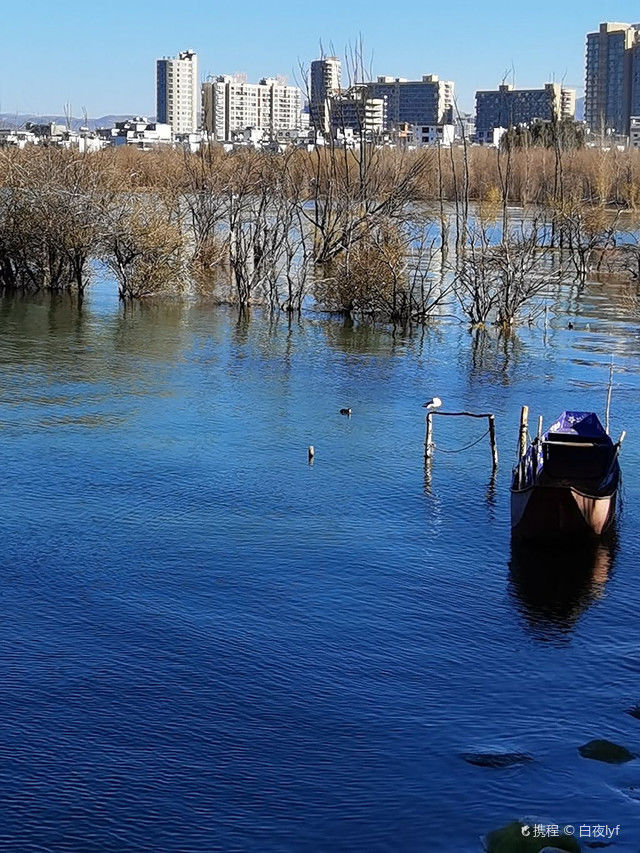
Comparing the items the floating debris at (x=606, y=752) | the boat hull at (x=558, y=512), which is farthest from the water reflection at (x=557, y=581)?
the floating debris at (x=606, y=752)

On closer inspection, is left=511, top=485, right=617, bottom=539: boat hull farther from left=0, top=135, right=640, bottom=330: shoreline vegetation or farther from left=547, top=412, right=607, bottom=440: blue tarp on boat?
left=0, top=135, right=640, bottom=330: shoreline vegetation

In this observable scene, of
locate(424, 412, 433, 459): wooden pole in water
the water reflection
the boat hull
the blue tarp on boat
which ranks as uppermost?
the blue tarp on boat

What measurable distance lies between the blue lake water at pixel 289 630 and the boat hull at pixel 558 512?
387 millimetres

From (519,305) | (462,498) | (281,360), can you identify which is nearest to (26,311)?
(281,360)

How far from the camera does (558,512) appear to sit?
17.9 metres

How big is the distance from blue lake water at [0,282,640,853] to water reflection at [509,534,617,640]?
0.18ft

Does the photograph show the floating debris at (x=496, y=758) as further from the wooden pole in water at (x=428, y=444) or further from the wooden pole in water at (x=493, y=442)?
the wooden pole in water at (x=428, y=444)

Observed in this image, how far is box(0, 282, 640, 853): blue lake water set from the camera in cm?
1116

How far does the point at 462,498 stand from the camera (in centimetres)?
2016

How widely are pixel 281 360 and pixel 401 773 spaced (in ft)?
67.9

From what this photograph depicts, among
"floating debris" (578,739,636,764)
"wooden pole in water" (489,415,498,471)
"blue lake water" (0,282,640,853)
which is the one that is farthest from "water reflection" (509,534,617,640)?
"wooden pole in water" (489,415,498,471)

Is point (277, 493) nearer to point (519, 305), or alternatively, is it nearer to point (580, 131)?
point (519, 305)

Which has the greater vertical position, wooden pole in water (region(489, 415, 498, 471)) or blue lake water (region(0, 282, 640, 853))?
wooden pole in water (region(489, 415, 498, 471))

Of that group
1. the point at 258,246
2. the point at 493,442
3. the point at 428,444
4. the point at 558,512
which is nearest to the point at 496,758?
the point at 558,512
